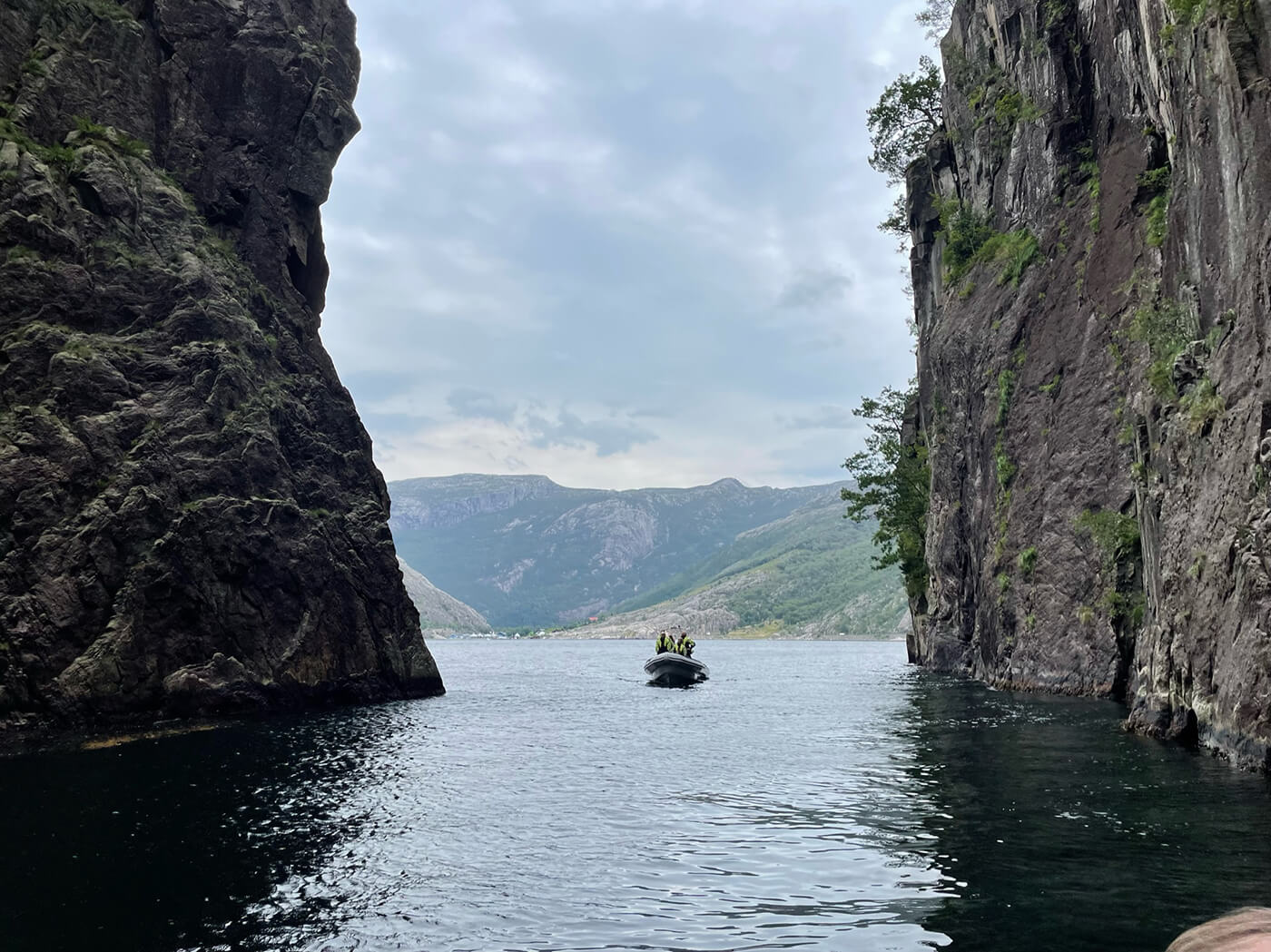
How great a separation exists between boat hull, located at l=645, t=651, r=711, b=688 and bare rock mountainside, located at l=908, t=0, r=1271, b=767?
1655 cm

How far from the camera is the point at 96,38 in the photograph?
154 ft

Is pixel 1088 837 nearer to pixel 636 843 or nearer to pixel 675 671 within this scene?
pixel 636 843

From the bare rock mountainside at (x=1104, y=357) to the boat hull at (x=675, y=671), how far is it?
54.3 ft

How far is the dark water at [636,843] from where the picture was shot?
42.5 feet

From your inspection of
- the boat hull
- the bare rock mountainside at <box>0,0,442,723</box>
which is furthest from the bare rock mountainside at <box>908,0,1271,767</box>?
the bare rock mountainside at <box>0,0,442,723</box>

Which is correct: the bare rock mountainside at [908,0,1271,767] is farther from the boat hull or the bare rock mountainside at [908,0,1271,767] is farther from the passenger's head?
the passenger's head

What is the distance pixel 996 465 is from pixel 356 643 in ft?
113

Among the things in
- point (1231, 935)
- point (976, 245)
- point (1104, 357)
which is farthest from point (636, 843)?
point (976, 245)

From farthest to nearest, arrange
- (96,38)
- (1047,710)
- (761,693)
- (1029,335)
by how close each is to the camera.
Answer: (761,693) → (1029,335) → (96,38) → (1047,710)

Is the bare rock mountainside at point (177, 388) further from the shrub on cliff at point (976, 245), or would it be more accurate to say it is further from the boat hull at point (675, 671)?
the shrub on cliff at point (976, 245)

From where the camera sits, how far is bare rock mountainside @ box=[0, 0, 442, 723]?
35.4 meters

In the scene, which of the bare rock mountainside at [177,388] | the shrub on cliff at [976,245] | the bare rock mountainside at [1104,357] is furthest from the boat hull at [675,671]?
the shrub on cliff at [976,245]

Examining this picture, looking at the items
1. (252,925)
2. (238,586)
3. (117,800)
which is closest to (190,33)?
(238,586)

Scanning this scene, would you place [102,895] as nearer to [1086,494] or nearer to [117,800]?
[117,800]
